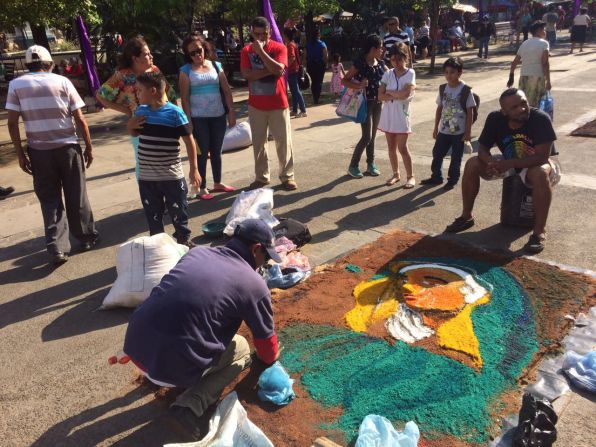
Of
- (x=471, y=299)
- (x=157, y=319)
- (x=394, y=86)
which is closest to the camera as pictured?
(x=157, y=319)

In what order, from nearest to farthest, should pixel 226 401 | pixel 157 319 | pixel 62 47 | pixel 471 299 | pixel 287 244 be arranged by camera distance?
pixel 157 319 → pixel 226 401 → pixel 471 299 → pixel 287 244 → pixel 62 47

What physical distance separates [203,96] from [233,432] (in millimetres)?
4097

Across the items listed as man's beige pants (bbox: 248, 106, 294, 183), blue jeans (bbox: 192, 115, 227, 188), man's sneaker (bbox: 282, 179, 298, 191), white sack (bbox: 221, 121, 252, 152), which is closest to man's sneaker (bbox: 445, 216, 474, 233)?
man's sneaker (bbox: 282, 179, 298, 191)

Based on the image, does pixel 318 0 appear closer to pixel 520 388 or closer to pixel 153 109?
pixel 153 109

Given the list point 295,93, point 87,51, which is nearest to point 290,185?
point 295,93

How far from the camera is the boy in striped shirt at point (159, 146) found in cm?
423

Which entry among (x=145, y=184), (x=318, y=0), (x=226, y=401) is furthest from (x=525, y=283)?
(x=318, y=0)

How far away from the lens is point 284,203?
6.09 metres

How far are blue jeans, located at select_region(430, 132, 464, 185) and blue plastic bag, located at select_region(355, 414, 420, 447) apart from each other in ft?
13.8

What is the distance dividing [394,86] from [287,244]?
2.52 metres

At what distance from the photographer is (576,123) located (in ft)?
29.6

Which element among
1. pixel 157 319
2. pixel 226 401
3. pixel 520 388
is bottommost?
pixel 520 388

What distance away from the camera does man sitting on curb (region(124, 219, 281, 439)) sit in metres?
2.46

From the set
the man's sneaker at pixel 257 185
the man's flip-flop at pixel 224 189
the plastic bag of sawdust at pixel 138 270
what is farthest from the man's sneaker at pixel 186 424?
the man's sneaker at pixel 257 185
